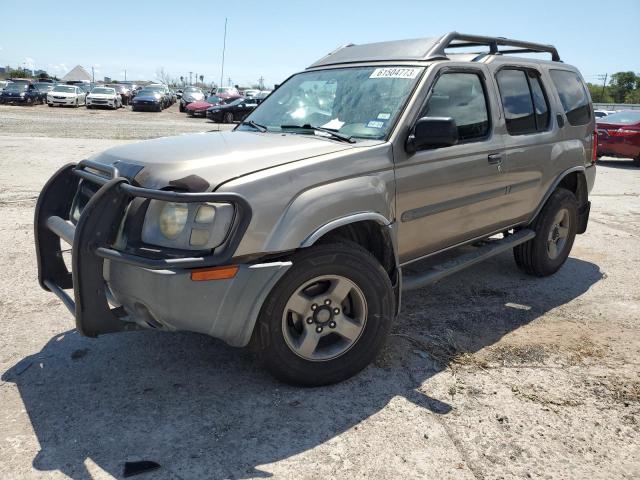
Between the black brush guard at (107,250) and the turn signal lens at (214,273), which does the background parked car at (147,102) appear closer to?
the black brush guard at (107,250)

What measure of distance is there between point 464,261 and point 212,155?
2138 mm

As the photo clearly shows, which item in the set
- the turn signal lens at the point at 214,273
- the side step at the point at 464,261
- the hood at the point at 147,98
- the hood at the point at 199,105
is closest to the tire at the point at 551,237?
the side step at the point at 464,261

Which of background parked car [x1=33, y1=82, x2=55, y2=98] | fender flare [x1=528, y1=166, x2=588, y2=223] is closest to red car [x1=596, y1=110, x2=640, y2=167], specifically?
fender flare [x1=528, y1=166, x2=588, y2=223]

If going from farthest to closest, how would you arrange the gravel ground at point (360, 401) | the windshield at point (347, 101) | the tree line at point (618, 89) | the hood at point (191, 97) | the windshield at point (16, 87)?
the tree line at point (618, 89)
the hood at point (191, 97)
the windshield at point (16, 87)
the windshield at point (347, 101)
the gravel ground at point (360, 401)

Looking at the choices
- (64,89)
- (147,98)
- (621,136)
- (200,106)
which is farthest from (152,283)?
(64,89)

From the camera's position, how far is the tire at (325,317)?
3029mm

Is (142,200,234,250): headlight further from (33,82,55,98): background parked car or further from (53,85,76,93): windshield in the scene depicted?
(33,82,55,98): background parked car

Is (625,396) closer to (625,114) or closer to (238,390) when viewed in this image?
(238,390)

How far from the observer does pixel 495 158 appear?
427cm

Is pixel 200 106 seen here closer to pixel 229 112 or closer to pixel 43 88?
pixel 229 112

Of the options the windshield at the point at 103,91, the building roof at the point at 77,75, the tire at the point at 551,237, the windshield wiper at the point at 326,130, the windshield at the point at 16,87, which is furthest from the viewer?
the building roof at the point at 77,75

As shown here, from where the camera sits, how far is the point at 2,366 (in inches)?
137

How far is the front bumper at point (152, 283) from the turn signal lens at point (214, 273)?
0.07 ft

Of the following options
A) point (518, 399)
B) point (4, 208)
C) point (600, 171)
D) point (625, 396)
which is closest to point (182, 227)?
point (518, 399)
